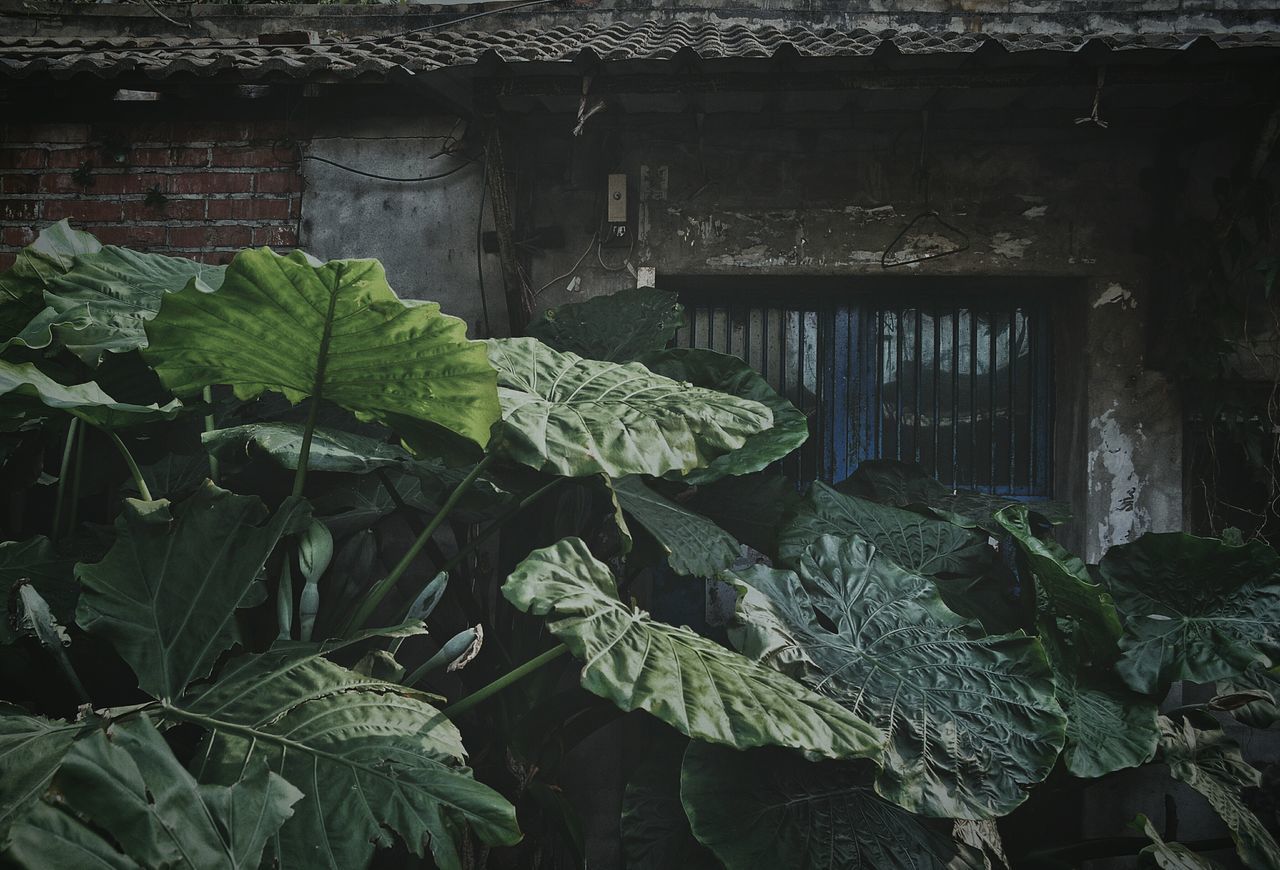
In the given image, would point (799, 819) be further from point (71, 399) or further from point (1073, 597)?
point (71, 399)

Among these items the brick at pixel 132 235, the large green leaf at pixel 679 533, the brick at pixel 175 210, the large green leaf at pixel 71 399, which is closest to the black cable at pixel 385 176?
the brick at pixel 175 210

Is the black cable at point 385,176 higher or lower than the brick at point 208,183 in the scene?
higher

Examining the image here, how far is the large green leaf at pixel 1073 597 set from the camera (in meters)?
2.09

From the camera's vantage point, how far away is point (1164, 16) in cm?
345

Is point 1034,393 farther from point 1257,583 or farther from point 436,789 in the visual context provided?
point 436,789

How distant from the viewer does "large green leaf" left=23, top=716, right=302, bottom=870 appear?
109 centimetres

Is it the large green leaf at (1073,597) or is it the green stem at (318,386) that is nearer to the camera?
the green stem at (318,386)

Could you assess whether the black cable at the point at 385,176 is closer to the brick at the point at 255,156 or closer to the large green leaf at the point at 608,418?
the brick at the point at 255,156

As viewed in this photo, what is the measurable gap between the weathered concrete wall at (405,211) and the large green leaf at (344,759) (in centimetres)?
175

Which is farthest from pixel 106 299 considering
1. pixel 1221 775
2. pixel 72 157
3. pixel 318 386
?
pixel 1221 775

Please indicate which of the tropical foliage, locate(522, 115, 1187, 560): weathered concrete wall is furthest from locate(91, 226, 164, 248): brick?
locate(522, 115, 1187, 560): weathered concrete wall

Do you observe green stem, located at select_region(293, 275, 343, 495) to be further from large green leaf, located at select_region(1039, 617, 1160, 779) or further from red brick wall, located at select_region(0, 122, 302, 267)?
large green leaf, located at select_region(1039, 617, 1160, 779)

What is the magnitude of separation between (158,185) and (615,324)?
1879 millimetres

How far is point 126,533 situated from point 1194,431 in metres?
3.25
